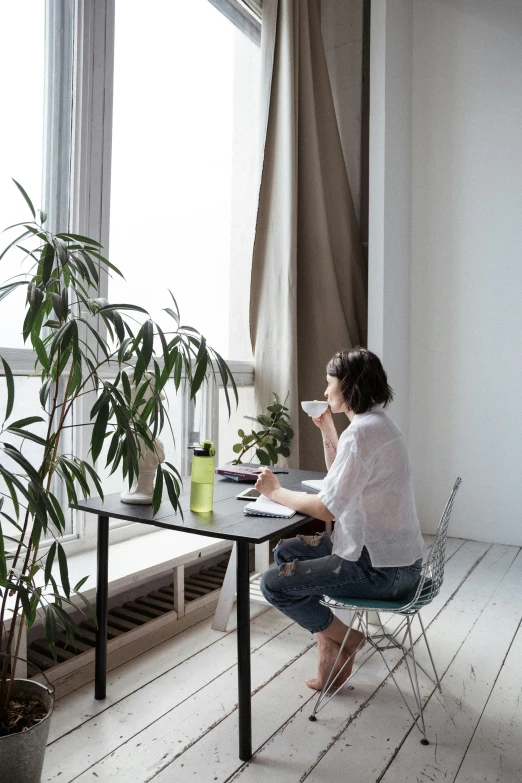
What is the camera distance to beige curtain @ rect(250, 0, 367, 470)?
353cm

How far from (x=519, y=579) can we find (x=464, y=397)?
120cm

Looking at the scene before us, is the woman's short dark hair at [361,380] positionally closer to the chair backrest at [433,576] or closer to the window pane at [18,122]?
the chair backrest at [433,576]

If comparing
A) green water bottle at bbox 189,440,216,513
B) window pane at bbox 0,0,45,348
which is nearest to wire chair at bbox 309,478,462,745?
green water bottle at bbox 189,440,216,513

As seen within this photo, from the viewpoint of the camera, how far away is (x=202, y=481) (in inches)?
78.9

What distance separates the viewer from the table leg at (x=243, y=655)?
1.75 metres

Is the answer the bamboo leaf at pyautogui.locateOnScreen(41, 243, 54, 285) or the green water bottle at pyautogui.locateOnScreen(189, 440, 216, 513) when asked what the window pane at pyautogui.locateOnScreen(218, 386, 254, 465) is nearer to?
the green water bottle at pyautogui.locateOnScreen(189, 440, 216, 513)

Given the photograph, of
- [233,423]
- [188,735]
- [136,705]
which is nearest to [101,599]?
[136,705]

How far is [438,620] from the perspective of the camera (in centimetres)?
284

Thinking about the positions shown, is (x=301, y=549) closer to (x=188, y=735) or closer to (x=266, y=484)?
(x=266, y=484)

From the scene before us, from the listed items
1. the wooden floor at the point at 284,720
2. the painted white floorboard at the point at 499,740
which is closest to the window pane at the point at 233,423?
the wooden floor at the point at 284,720

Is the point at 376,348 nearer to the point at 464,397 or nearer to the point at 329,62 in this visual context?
the point at 464,397

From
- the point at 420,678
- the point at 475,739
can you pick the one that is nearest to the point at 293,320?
the point at 420,678

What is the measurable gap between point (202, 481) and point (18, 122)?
1461mm

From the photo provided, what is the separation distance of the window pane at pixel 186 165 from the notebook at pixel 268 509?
3.98 ft
